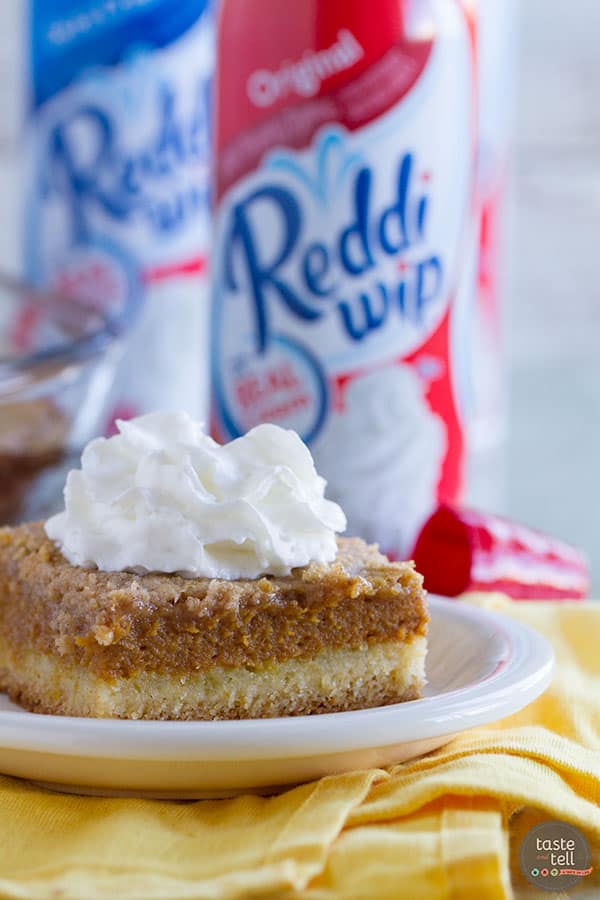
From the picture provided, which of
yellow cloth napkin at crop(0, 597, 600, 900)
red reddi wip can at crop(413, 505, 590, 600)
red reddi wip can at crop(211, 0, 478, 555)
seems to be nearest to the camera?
yellow cloth napkin at crop(0, 597, 600, 900)

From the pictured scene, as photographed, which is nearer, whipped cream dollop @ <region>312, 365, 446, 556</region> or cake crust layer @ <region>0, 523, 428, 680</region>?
cake crust layer @ <region>0, 523, 428, 680</region>

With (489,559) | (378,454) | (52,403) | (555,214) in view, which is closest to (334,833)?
(489,559)

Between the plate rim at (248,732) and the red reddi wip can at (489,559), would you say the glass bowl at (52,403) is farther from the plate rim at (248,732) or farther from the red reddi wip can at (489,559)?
the plate rim at (248,732)

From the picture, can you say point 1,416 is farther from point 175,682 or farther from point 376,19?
point 175,682

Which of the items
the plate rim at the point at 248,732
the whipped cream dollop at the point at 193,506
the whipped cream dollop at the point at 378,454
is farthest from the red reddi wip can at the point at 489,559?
the plate rim at the point at 248,732

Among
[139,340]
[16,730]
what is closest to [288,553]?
[16,730]

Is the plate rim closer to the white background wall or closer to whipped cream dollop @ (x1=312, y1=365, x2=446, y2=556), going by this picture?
whipped cream dollop @ (x1=312, y1=365, x2=446, y2=556)

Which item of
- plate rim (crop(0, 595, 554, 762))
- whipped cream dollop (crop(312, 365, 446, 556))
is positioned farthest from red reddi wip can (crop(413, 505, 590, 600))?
plate rim (crop(0, 595, 554, 762))
